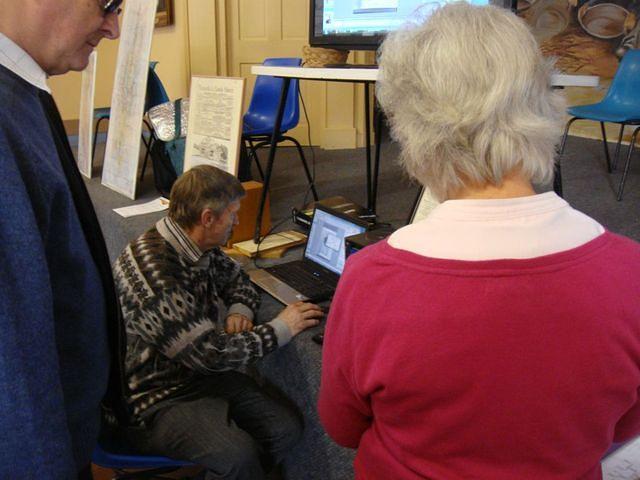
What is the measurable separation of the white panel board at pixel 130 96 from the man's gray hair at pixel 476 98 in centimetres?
238

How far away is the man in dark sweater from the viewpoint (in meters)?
Result: 0.63

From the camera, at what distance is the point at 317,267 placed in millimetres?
1909

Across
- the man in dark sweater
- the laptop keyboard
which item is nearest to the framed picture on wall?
the laptop keyboard

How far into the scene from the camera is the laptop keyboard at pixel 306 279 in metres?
1.74

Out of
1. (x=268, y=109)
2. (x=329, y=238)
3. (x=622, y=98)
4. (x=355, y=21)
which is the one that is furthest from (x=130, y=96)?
(x=622, y=98)

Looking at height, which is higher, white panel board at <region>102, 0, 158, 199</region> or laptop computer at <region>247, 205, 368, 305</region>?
white panel board at <region>102, 0, 158, 199</region>

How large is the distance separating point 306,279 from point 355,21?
2.90 ft

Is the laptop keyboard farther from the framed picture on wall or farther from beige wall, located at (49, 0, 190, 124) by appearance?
the framed picture on wall

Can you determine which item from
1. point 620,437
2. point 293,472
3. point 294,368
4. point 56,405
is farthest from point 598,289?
point 293,472

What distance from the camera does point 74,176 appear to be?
865 millimetres

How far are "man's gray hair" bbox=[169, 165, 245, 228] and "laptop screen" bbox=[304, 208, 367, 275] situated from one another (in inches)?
15.3

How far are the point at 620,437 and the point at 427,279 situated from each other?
1.36ft

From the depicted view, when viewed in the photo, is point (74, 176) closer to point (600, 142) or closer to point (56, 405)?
point (56, 405)

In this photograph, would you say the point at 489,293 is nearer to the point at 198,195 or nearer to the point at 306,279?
the point at 198,195
